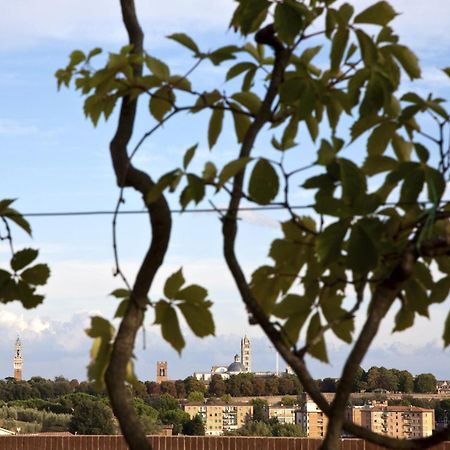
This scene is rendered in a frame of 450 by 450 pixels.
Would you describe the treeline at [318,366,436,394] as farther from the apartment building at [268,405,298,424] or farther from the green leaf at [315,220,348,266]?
the green leaf at [315,220,348,266]

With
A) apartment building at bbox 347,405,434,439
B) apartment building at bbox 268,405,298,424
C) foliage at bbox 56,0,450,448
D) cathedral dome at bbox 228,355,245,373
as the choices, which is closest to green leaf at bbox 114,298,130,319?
foliage at bbox 56,0,450,448

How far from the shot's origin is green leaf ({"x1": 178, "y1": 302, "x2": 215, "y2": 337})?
3.80 feet

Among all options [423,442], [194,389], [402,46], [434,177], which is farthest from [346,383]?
[194,389]

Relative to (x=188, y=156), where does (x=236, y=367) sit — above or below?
above

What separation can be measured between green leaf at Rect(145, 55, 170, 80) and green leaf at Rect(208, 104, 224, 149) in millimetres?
108

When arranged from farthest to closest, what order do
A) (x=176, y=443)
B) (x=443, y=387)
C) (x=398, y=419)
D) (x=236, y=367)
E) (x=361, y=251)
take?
(x=236, y=367) < (x=443, y=387) < (x=398, y=419) < (x=176, y=443) < (x=361, y=251)

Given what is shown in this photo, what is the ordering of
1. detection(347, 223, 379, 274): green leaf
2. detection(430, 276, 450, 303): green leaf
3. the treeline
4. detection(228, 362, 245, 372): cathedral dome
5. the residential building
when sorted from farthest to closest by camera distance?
detection(228, 362, 245, 372): cathedral dome < the residential building < the treeline < detection(430, 276, 450, 303): green leaf < detection(347, 223, 379, 274): green leaf

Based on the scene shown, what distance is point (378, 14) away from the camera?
3.86 ft

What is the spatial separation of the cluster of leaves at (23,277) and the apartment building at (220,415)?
7170 cm

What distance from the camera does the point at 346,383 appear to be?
1107mm

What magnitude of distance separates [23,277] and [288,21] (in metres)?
0.59

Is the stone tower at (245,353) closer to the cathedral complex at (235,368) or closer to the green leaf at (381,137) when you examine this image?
the cathedral complex at (235,368)

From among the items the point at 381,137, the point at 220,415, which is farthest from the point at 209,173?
the point at 220,415

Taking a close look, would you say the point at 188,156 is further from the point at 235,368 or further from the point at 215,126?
the point at 235,368
